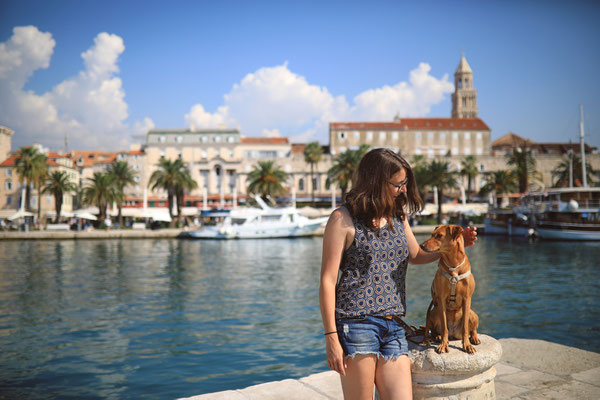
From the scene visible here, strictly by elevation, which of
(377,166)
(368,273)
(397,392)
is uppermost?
(377,166)

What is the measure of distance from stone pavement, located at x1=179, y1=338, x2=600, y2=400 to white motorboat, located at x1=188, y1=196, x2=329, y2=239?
36.6m

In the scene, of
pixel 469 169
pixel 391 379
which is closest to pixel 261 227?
pixel 469 169

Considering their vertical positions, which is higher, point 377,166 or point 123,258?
point 377,166

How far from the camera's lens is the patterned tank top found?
8.78 ft

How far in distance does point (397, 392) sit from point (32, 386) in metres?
7.21

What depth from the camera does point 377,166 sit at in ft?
9.08

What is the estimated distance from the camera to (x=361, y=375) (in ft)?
8.43

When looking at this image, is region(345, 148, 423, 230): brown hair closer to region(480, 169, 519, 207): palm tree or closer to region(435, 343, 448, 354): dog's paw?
region(435, 343, 448, 354): dog's paw

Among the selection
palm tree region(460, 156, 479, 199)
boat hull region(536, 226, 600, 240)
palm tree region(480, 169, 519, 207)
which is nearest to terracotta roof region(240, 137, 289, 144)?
palm tree region(460, 156, 479, 199)

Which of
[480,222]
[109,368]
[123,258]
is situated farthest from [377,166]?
[480,222]

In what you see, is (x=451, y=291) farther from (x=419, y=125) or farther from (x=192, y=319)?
(x=419, y=125)

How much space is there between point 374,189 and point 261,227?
4020cm

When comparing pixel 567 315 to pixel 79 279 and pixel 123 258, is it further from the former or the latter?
pixel 123 258

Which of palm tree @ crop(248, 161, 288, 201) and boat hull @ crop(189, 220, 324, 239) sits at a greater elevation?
palm tree @ crop(248, 161, 288, 201)
